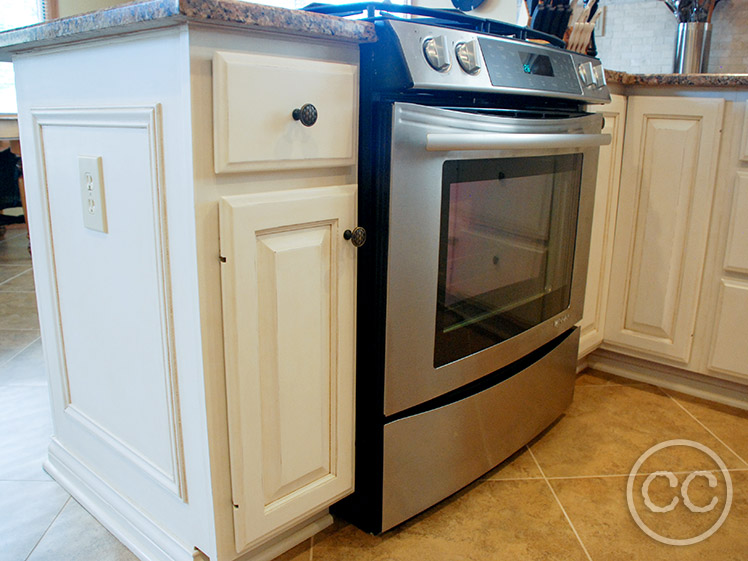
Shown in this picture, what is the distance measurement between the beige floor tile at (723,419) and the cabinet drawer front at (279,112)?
1.25 meters

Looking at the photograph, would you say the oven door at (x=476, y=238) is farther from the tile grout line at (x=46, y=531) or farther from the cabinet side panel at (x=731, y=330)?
the tile grout line at (x=46, y=531)

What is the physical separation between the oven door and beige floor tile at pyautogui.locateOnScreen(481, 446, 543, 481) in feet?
0.92

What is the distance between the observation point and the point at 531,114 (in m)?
1.25

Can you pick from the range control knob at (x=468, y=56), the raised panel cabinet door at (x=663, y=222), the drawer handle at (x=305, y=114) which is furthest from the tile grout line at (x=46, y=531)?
the raised panel cabinet door at (x=663, y=222)

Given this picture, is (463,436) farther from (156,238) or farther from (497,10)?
(497,10)

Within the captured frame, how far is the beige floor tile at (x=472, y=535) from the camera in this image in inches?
45.7

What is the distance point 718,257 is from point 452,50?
1.08m

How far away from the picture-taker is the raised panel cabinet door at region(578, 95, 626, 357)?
5.52 ft

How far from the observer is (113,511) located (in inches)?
47.2

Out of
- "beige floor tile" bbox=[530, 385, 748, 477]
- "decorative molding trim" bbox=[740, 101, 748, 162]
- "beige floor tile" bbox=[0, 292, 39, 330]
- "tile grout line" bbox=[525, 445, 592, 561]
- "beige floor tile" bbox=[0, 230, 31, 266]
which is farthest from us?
"beige floor tile" bbox=[0, 230, 31, 266]

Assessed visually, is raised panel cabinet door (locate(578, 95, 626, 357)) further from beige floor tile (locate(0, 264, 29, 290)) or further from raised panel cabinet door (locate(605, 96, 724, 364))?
beige floor tile (locate(0, 264, 29, 290))

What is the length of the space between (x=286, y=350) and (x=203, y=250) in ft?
0.71

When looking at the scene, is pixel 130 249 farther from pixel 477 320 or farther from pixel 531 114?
pixel 531 114

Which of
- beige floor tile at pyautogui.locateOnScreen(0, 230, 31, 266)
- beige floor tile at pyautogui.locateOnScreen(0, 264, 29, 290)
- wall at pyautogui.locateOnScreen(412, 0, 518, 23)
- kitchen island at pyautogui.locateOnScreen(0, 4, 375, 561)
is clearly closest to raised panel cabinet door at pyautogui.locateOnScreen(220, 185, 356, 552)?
kitchen island at pyautogui.locateOnScreen(0, 4, 375, 561)
